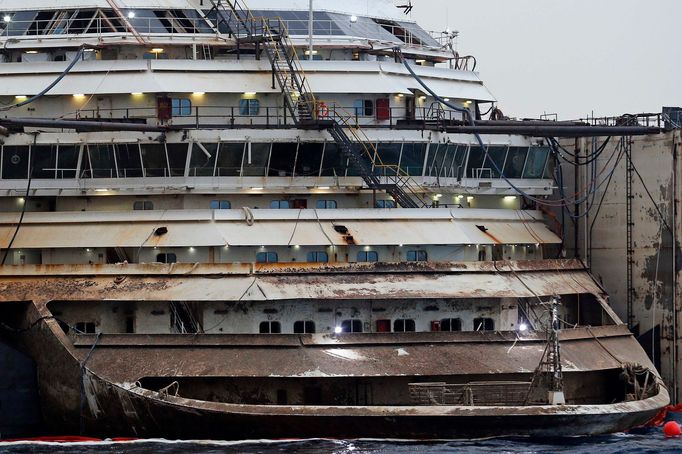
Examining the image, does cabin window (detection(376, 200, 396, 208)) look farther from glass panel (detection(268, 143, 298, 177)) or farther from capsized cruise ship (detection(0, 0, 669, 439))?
glass panel (detection(268, 143, 298, 177))

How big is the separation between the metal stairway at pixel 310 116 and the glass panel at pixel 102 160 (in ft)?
17.2

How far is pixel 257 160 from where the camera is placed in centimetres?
4509

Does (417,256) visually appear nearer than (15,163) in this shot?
Yes

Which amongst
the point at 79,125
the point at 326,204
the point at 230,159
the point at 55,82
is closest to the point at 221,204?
the point at 230,159

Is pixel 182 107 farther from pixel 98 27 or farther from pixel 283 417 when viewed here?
pixel 283 417

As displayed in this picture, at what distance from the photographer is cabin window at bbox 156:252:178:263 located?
→ 143 feet

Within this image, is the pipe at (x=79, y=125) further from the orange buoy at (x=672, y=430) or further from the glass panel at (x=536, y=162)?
the orange buoy at (x=672, y=430)

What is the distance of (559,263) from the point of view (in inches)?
1791

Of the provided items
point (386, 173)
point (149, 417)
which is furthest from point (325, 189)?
point (149, 417)

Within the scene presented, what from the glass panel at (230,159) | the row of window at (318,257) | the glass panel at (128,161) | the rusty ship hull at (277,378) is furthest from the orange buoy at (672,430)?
the glass panel at (128,161)

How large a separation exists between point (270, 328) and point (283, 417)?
388 cm

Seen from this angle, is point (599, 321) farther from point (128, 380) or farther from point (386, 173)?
point (128, 380)

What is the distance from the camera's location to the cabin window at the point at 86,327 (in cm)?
4200

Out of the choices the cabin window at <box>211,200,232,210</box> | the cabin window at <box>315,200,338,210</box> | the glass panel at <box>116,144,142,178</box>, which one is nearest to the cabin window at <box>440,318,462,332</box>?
the cabin window at <box>315,200,338,210</box>
